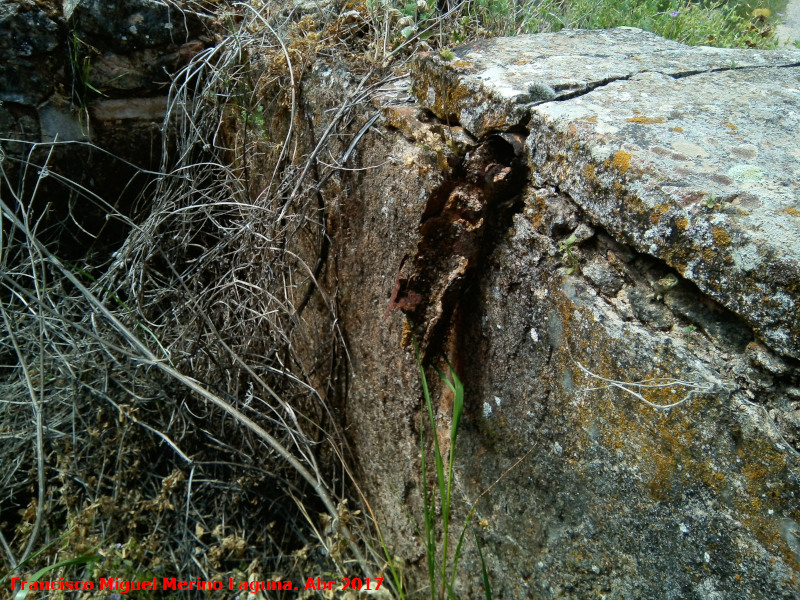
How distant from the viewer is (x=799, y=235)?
3.12 ft

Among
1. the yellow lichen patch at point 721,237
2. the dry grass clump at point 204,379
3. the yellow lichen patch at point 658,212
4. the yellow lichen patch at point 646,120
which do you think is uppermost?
the yellow lichen patch at point 646,120

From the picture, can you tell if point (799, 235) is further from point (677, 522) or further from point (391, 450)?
point (391, 450)

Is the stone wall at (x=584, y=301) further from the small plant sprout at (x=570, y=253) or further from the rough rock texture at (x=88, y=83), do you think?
the rough rock texture at (x=88, y=83)

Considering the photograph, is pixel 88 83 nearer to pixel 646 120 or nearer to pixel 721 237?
pixel 646 120

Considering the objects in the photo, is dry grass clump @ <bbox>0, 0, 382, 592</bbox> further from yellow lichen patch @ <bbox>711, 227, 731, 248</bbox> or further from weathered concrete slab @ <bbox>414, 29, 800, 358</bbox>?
yellow lichen patch @ <bbox>711, 227, 731, 248</bbox>

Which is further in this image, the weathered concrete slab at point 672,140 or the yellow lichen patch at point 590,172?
the yellow lichen patch at point 590,172

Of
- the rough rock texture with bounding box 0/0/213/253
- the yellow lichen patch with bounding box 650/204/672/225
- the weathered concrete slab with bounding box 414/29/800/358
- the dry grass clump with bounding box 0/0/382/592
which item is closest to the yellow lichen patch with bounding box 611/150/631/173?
the weathered concrete slab with bounding box 414/29/800/358

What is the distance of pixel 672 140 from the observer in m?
1.20

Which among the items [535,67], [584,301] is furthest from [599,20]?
[584,301]

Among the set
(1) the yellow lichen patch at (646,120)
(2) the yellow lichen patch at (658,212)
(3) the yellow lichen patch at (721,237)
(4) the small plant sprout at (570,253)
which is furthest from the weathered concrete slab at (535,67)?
(3) the yellow lichen patch at (721,237)

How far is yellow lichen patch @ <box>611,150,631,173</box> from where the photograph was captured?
113 cm

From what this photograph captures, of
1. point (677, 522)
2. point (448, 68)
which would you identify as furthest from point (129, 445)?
point (677, 522)

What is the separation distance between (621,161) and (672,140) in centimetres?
15

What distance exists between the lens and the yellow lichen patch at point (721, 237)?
98cm
